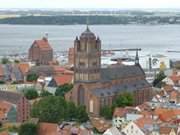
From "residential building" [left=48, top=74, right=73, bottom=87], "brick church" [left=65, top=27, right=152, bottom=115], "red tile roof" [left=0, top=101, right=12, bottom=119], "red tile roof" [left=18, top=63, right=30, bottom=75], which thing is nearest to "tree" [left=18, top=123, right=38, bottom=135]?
"red tile roof" [left=0, top=101, right=12, bottom=119]

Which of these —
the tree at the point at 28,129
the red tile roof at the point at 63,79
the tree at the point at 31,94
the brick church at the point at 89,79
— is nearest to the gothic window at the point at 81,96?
the brick church at the point at 89,79

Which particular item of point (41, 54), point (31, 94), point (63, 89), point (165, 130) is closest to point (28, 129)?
point (165, 130)

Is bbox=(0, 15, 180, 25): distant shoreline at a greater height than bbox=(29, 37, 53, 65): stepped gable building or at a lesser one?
lesser

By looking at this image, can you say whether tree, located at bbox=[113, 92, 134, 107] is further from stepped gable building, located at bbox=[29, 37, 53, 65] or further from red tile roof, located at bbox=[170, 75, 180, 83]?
stepped gable building, located at bbox=[29, 37, 53, 65]

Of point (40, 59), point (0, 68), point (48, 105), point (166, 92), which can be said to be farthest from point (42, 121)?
point (40, 59)

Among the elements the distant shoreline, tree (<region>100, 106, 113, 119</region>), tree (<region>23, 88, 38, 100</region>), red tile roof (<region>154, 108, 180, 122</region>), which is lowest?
the distant shoreline

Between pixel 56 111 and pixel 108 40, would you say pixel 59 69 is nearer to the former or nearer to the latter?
pixel 56 111
